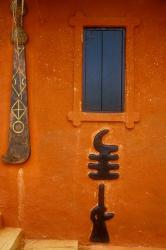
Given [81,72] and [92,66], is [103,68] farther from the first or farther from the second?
[81,72]

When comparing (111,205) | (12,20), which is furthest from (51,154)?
(12,20)

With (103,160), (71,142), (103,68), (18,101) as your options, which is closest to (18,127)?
(18,101)

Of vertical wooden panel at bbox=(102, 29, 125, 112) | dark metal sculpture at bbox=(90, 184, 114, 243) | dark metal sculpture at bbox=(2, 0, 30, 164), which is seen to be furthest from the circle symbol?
dark metal sculpture at bbox=(90, 184, 114, 243)

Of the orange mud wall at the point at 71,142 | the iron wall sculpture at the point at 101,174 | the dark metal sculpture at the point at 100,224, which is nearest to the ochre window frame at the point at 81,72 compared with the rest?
the orange mud wall at the point at 71,142

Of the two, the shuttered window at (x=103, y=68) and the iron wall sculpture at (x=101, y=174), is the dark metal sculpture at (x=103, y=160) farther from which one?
the shuttered window at (x=103, y=68)

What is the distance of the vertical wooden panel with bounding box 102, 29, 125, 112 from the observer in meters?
6.18

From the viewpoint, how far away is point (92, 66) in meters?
6.23

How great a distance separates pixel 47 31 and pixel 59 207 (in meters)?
2.66

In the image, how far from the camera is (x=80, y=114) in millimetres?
6066

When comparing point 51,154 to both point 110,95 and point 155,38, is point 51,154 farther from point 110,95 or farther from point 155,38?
point 155,38

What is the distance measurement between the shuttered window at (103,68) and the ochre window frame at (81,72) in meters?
0.10

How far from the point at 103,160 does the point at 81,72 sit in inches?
53.7

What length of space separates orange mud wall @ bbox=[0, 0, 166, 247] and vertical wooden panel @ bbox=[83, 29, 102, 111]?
0.23 metres

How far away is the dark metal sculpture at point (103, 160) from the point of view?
19.7 ft
